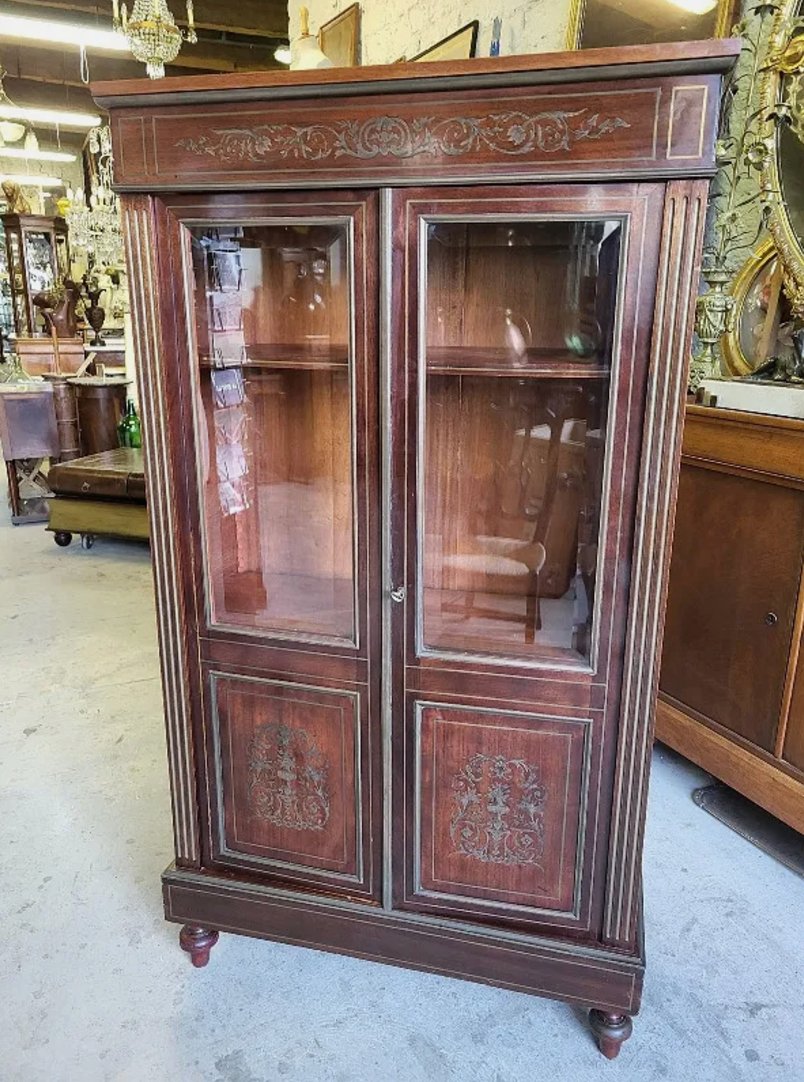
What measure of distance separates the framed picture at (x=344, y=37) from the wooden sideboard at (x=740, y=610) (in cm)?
214

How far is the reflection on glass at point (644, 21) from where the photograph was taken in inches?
80.7

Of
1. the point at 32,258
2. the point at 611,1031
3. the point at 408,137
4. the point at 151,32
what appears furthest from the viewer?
the point at 32,258

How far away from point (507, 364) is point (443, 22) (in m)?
1.88

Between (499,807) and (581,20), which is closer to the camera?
(499,807)

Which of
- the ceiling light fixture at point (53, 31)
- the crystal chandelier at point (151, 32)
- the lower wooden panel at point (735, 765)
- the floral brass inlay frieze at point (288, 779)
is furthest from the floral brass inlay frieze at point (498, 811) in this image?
the ceiling light fixture at point (53, 31)

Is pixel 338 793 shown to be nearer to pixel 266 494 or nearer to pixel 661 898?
pixel 266 494

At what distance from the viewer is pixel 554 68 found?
1.10 metres

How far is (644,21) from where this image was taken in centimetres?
209

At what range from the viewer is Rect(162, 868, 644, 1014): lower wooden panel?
1.45m

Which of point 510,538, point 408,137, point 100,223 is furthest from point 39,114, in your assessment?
point 510,538

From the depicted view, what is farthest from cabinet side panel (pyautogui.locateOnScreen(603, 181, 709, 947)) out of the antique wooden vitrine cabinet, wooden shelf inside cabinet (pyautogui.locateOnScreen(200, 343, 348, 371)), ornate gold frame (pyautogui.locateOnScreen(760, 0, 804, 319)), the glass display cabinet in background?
the glass display cabinet in background

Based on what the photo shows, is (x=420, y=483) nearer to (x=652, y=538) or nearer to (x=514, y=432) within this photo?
(x=514, y=432)

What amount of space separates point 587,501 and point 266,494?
2.21ft

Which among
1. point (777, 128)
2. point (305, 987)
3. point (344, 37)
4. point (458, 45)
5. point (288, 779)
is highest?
point (344, 37)
